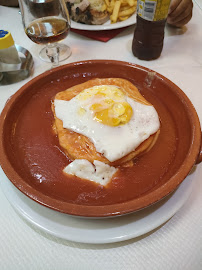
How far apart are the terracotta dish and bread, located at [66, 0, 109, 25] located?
2.30ft

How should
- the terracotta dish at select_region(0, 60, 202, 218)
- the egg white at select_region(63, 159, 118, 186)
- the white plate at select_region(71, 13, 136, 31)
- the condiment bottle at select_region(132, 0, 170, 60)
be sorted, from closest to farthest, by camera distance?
the terracotta dish at select_region(0, 60, 202, 218) < the egg white at select_region(63, 159, 118, 186) < the condiment bottle at select_region(132, 0, 170, 60) < the white plate at select_region(71, 13, 136, 31)

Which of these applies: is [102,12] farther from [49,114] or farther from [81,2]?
[49,114]

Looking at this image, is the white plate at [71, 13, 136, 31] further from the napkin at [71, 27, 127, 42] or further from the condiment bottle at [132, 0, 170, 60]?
the condiment bottle at [132, 0, 170, 60]

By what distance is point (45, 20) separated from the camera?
157 centimetres

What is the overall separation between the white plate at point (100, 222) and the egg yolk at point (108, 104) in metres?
0.38

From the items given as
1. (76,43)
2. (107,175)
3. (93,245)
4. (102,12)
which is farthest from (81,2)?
(93,245)

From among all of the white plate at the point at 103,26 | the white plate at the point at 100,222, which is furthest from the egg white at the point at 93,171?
the white plate at the point at 103,26

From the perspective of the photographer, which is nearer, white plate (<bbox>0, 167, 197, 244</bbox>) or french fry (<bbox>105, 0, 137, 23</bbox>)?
white plate (<bbox>0, 167, 197, 244</bbox>)

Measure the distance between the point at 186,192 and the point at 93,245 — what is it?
16.4 inches

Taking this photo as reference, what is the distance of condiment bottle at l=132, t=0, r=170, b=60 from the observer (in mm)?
1419

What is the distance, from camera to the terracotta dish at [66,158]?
86 cm

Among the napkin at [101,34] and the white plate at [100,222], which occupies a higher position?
the napkin at [101,34]

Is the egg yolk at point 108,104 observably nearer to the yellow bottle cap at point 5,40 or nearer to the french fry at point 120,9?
the yellow bottle cap at point 5,40

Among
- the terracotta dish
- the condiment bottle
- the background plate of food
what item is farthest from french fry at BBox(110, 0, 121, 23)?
the terracotta dish
